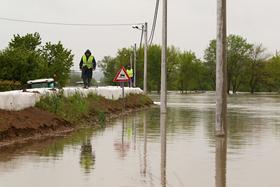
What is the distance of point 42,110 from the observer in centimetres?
1759

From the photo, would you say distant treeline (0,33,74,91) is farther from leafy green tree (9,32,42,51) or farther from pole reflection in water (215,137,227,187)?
pole reflection in water (215,137,227,187)

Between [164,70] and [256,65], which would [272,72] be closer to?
[256,65]

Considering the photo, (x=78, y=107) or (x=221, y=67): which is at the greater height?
(x=221, y=67)

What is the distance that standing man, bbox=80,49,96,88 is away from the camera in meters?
25.6

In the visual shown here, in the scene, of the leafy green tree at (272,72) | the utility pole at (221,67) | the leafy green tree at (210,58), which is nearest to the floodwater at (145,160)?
the utility pole at (221,67)

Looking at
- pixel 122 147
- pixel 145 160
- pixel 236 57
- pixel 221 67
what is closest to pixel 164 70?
pixel 221 67

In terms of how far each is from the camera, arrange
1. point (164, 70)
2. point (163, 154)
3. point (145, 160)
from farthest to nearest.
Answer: point (164, 70)
point (163, 154)
point (145, 160)

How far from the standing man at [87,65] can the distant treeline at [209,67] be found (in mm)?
88097

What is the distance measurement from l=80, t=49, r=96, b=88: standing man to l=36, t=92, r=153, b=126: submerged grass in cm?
101

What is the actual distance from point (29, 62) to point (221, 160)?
131ft

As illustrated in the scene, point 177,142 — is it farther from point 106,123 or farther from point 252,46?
point 252,46

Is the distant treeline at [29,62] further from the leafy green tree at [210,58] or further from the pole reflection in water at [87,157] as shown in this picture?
the leafy green tree at [210,58]

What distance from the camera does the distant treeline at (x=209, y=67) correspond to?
4705 inches

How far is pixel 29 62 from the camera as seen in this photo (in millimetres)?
50062
